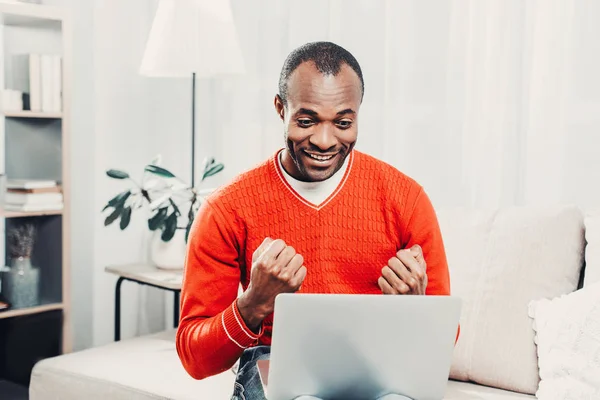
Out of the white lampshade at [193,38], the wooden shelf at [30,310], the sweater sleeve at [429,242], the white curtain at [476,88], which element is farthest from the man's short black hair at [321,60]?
the wooden shelf at [30,310]

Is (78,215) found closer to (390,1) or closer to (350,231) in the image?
(390,1)

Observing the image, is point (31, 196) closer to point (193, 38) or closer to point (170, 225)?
point (170, 225)

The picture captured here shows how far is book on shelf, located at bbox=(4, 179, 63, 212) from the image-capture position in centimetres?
258

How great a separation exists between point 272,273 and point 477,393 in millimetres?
783

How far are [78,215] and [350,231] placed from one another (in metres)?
1.75

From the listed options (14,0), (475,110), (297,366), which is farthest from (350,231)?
(14,0)

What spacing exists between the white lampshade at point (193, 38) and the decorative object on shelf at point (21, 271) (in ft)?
2.42

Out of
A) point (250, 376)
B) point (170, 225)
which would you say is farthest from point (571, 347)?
point (170, 225)

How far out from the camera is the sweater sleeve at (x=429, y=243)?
4.68ft

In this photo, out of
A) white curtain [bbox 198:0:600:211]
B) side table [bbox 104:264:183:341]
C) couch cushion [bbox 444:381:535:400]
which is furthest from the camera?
side table [bbox 104:264:183:341]

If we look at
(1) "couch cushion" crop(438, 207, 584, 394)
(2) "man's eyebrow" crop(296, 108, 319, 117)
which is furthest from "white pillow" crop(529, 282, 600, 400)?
(2) "man's eyebrow" crop(296, 108, 319, 117)

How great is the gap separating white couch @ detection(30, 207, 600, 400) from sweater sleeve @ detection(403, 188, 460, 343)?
0.41 m

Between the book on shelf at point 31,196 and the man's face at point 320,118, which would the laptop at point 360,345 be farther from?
the book on shelf at point 31,196

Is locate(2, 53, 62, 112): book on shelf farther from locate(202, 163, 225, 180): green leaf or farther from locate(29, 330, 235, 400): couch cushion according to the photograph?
locate(29, 330, 235, 400): couch cushion
